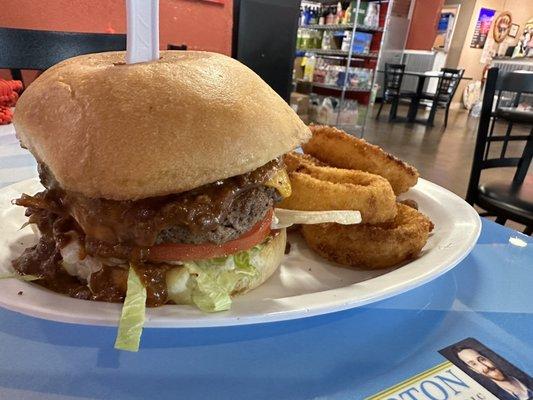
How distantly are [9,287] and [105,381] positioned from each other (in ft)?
1.03

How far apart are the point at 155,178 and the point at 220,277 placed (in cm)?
28

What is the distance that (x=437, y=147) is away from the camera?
7336 millimetres

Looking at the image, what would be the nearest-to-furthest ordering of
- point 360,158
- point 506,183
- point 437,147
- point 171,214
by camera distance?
point 171,214 → point 360,158 → point 506,183 → point 437,147

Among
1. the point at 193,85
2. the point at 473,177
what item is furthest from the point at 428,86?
the point at 193,85

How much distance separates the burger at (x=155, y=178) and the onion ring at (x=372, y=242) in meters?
0.28

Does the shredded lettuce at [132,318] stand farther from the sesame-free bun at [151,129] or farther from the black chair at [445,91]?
the black chair at [445,91]

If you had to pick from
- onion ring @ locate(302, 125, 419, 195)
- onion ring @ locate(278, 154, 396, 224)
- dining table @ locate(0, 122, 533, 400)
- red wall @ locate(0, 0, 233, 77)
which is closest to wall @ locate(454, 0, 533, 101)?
red wall @ locate(0, 0, 233, 77)

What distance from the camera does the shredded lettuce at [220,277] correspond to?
2.79 ft

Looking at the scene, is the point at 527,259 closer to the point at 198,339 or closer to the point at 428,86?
the point at 198,339

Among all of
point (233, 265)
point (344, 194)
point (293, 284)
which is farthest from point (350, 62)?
point (233, 265)

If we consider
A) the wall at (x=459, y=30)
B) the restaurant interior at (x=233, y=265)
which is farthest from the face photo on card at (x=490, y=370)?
the wall at (x=459, y=30)

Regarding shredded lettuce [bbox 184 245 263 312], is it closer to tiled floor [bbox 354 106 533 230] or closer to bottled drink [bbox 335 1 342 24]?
tiled floor [bbox 354 106 533 230]

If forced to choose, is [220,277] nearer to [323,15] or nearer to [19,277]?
[19,277]

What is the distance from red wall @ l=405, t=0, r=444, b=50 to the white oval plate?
542 inches
